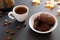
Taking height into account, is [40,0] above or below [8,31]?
above

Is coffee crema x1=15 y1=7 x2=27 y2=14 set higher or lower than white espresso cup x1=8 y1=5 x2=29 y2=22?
higher

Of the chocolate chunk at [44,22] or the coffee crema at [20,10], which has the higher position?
the coffee crema at [20,10]

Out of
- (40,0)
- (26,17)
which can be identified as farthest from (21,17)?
(40,0)

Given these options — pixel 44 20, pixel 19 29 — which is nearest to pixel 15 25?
pixel 19 29

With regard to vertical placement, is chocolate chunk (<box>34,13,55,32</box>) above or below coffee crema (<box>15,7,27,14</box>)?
below

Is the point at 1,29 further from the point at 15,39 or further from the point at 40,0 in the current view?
the point at 40,0

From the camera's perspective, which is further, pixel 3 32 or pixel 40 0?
pixel 40 0

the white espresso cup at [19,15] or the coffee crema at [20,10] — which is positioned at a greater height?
the coffee crema at [20,10]

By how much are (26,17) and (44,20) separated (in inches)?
4.0

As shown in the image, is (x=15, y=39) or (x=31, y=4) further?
(x=31, y=4)

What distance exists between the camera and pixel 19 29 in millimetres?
628

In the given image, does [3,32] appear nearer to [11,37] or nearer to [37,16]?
[11,37]

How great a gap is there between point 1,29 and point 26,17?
116 mm

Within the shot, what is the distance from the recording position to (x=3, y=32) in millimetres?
Answer: 619
